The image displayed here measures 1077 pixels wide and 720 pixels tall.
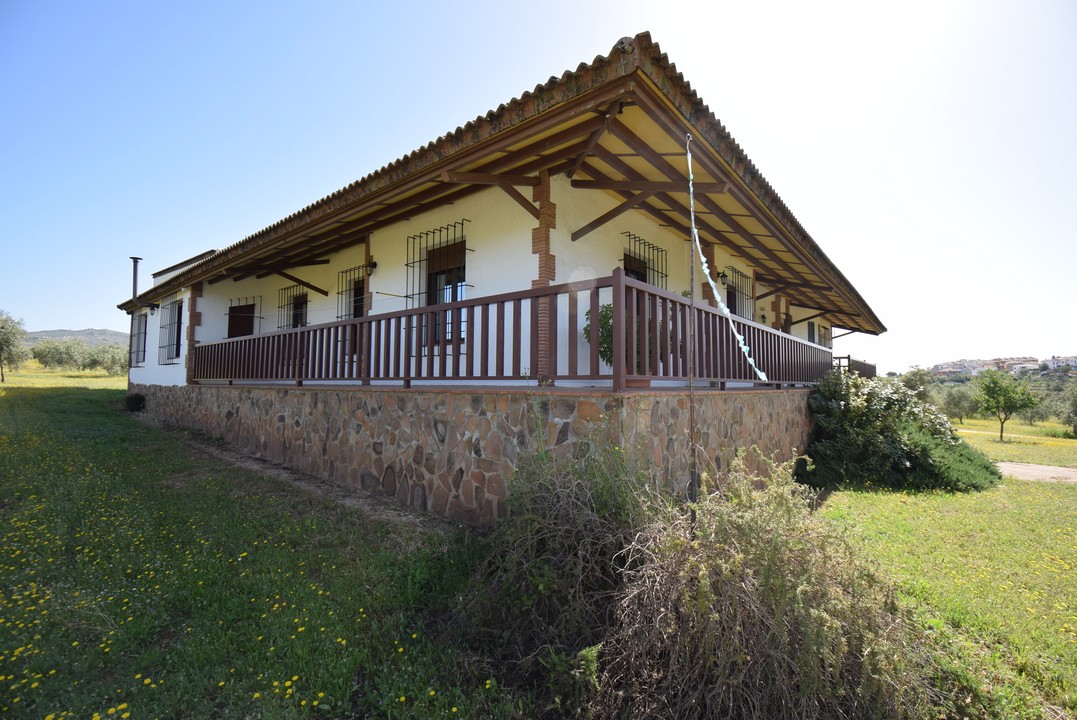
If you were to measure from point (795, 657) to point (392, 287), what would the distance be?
738 centimetres

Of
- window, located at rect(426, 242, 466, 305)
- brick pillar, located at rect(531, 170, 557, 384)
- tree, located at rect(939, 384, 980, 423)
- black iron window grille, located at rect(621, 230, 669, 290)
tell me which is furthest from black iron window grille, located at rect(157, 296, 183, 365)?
tree, located at rect(939, 384, 980, 423)

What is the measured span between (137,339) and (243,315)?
6.15 metres

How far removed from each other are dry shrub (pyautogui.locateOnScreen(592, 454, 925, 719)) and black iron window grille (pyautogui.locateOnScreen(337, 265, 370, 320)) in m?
7.94

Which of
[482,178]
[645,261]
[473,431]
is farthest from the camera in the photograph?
[645,261]

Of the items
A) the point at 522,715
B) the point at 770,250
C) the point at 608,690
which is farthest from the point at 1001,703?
the point at 770,250

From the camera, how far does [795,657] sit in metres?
2.06

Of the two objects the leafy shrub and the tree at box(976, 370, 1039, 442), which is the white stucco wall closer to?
the leafy shrub

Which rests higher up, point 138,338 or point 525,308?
point 138,338

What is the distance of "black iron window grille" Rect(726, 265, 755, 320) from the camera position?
1009cm

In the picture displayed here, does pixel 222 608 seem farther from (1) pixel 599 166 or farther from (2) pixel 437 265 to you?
(1) pixel 599 166

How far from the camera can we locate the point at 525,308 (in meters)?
5.99

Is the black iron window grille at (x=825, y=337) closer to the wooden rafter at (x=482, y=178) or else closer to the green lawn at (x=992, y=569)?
the green lawn at (x=992, y=569)

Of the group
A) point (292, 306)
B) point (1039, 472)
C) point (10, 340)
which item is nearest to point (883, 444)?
point (1039, 472)

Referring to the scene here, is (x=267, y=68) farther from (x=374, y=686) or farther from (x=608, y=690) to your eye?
(x=608, y=690)
